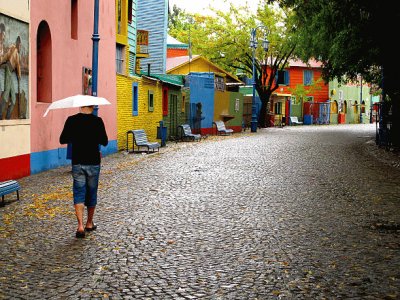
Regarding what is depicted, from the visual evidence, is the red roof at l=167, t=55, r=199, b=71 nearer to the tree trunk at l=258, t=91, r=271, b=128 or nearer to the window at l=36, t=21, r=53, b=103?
the tree trunk at l=258, t=91, r=271, b=128

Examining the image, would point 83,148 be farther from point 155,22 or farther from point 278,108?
point 278,108

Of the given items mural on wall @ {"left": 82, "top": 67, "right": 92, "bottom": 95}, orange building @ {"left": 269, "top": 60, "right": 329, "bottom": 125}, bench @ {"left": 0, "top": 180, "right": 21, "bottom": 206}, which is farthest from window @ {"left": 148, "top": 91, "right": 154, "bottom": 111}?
orange building @ {"left": 269, "top": 60, "right": 329, "bottom": 125}

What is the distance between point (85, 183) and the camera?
27.5ft

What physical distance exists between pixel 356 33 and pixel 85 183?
1835 centimetres

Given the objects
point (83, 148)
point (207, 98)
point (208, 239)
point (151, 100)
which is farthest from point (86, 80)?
point (207, 98)

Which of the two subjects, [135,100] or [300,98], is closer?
[135,100]

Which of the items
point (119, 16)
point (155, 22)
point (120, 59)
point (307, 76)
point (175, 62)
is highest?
point (155, 22)

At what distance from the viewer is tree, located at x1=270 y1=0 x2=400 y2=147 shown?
69.5 ft

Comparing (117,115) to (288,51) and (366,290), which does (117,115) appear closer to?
(366,290)

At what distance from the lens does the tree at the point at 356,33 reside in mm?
21172

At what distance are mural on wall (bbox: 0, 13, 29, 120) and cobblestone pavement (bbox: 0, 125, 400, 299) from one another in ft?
5.32

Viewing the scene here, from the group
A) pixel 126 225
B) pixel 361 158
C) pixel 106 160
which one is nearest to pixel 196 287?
pixel 126 225

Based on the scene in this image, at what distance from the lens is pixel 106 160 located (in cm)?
2061

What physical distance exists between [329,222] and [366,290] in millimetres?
3611
